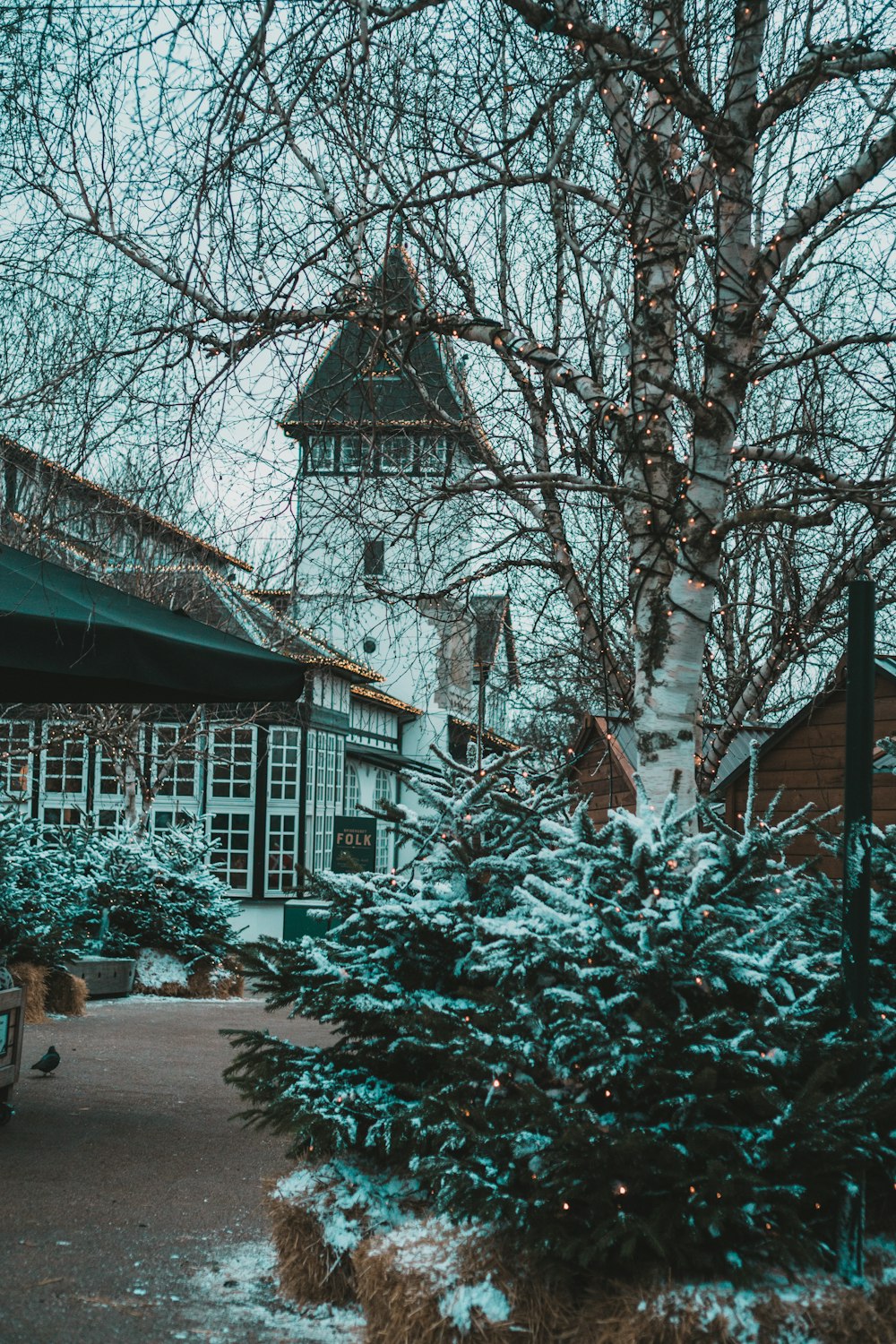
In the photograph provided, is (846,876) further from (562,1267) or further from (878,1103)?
(562,1267)

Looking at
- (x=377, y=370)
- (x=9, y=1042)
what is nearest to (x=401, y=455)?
(x=377, y=370)

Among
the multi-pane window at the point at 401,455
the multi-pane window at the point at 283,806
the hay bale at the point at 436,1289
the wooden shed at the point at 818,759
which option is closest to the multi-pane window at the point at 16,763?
the multi-pane window at the point at 283,806

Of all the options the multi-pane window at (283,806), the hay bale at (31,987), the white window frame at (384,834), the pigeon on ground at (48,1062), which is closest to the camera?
the pigeon on ground at (48,1062)

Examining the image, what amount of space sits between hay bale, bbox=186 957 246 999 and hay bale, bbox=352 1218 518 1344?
9.28m

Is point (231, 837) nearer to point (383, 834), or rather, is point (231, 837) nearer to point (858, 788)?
point (383, 834)

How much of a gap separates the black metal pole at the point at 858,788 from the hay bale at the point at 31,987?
7699mm

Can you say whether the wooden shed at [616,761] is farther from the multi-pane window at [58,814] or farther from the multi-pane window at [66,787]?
the multi-pane window at [58,814]

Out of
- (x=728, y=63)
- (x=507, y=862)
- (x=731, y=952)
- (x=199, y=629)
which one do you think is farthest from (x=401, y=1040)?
(x=728, y=63)

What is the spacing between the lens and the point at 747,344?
5.00 meters

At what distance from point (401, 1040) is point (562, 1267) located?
903 millimetres

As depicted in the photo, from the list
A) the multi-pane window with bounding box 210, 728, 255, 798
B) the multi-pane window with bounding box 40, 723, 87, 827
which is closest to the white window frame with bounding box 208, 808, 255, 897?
the multi-pane window with bounding box 210, 728, 255, 798

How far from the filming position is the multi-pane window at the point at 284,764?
2275 cm

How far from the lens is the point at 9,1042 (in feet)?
19.0

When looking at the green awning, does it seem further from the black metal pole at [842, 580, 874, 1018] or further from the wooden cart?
the black metal pole at [842, 580, 874, 1018]
